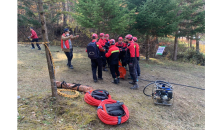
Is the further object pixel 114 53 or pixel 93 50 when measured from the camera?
pixel 114 53

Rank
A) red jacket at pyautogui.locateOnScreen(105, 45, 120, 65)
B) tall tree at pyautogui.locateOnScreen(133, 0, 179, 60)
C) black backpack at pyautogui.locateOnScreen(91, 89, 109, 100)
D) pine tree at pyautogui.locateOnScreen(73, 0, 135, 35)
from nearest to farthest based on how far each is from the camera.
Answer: black backpack at pyautogui.locateOnScreen(91, 89, 109, 100)
red jacket at pyautogui.locateOnScreen(105, 45, 120, 65)
pine tree at pyautogui.locateOnScreen(73, 0, 135, 35)
tall tree at pyautogui.locateOnScreen(133, 0, 179, 60)

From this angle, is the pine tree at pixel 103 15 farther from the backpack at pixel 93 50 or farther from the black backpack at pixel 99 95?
the black backpack at pixel 99 95

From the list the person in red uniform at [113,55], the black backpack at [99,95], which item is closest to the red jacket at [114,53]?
the person in red uniform at [113,55]

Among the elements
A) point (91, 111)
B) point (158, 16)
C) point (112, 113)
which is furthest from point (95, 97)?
point (158, 16)

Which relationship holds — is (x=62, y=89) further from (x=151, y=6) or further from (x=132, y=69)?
(x=151, y=6)

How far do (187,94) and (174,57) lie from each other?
9368 mm

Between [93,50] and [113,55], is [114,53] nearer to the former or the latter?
[113,55]

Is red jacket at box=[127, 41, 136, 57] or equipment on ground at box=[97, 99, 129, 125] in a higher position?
red jacket at box=[127, 41, 136, 57]

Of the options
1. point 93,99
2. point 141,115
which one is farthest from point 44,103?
point 141,115

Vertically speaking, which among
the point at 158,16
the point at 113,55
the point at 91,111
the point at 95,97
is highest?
the point at 158,16

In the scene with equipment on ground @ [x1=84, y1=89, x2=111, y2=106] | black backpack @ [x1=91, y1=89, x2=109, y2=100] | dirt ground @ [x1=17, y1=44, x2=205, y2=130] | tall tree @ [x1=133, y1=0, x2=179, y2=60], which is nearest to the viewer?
dirt ground @ [x1=17, y1=44, x2=205, y2=130]

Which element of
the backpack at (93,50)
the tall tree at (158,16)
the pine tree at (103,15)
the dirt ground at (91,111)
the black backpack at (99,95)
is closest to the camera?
the dirt ground at (91,111)

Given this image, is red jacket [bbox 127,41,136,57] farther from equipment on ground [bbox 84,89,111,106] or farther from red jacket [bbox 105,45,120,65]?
equipment on ground [bbox 84,89,111,106]

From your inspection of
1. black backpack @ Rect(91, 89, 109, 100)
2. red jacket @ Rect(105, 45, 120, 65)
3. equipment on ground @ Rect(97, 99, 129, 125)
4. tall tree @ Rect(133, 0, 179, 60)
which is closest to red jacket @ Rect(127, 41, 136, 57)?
red jacket @ Rect(105, 45, 120, 65)
